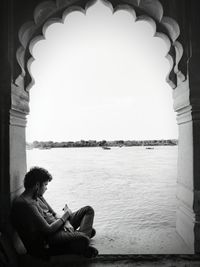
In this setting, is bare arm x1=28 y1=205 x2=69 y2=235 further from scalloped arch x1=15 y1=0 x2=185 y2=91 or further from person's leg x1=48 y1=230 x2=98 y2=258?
scalloped arch x1=15 y1=0 x2=185 y2=91

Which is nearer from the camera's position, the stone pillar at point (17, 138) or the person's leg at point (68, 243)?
the person's leg at point (68, 243)

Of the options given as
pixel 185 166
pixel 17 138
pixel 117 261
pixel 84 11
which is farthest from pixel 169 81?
pixel 117 261

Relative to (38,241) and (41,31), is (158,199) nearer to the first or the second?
(38,241)

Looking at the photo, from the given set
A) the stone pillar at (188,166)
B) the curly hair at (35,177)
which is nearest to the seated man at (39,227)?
the curly hair at (35,177)

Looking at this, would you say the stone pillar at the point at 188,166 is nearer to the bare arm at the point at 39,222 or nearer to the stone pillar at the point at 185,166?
the stone pillar at the point at 185,166

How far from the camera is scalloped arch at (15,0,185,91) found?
141 inches

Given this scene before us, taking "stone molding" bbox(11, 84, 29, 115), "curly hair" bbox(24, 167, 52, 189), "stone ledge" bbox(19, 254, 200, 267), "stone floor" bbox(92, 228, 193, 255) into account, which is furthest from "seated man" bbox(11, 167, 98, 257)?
"stone molding" bbox(11, 84, 29, 115)

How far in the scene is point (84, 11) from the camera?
3.84m

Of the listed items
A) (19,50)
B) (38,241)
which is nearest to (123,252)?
(38,241)

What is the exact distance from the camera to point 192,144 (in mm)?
3508

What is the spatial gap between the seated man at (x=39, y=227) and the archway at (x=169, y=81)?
33 cm

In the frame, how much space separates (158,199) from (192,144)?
3.80 meters

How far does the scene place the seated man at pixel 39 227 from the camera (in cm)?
316

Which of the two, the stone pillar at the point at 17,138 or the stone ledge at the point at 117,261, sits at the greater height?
the stone pillar at the point at 17,138
